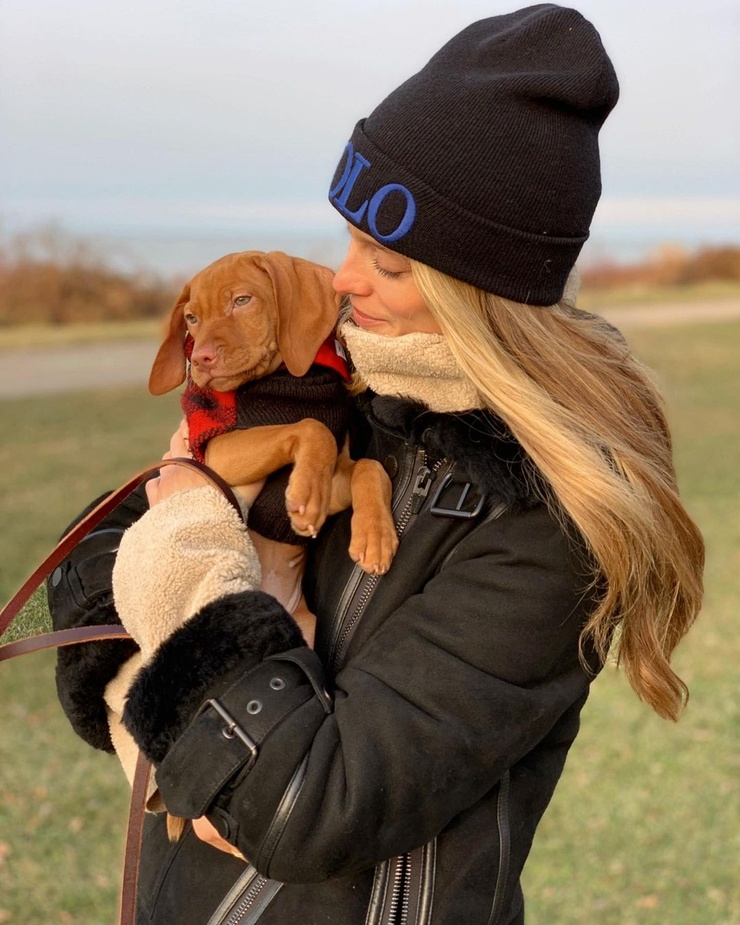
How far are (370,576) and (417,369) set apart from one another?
1.18 ft

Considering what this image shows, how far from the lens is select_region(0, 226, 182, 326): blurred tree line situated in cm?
1295

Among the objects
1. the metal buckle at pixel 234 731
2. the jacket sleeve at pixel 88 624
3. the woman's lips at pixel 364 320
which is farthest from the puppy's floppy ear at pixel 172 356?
the metal buckle at pixel 234 731

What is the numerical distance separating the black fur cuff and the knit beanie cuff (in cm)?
64

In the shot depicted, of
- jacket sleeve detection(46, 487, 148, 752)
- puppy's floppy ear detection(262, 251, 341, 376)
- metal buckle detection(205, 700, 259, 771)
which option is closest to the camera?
metal buckle detection(205, 700, 259, 771)

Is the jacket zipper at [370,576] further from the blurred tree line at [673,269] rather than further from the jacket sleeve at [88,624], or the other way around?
the blurred tree line at [673,269]

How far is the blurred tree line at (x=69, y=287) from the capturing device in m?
12.9

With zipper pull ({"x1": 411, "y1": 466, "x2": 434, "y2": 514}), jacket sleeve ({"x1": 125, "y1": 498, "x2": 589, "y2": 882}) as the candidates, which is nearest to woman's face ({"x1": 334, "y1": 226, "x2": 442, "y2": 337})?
zipper pull ({"x1": 411, "y1": 466, "x2": 434, "y2": 514})

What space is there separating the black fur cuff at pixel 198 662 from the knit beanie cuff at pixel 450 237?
0.64 meters

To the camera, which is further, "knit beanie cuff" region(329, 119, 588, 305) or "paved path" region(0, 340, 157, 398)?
"paved path" region(0, 340, 157, 398)

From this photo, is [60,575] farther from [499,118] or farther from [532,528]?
[499,118]

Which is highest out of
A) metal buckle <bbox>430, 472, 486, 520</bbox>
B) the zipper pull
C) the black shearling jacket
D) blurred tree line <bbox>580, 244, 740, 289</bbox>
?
metal buckle <bbox>430, 472, 486, 520</bbox>

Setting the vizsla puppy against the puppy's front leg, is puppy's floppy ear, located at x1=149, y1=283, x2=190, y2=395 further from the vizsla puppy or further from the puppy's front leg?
the puppy's front leg

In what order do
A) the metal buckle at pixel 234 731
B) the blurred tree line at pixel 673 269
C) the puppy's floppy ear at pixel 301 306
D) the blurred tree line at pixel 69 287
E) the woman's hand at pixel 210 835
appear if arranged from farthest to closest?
the blurred tree line at pixel 673 269 → the blurred tree line at pixel 69 287 → the puppy's floppy ear at pixel 301 306 → the woman's hand at pixel 210 835 → the metal buckle at pixel 234 731

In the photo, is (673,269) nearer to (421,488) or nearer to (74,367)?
(74,367)
